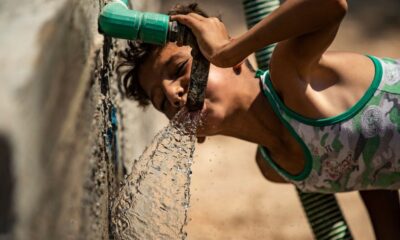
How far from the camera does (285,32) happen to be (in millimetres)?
1053

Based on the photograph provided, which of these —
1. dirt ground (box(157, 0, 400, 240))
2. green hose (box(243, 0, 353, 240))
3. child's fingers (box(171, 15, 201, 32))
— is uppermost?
child's fingers (box(171, 15, 201, 32))

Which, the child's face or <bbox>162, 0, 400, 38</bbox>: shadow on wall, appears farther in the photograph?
<bbox>162, 0, 400, 38</bbox>: shadow on wall

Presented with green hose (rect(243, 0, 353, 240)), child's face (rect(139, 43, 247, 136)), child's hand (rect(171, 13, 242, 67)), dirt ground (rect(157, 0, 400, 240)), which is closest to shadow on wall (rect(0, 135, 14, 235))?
child's hand (rect(171, 13, 242, 67))

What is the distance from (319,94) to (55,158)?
0.55 metres

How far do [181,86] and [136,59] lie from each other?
0.17 m

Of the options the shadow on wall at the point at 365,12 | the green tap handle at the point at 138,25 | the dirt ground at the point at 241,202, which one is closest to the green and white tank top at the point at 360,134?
the green tap handle at the point at 138,25

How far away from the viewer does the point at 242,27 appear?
8.05ft

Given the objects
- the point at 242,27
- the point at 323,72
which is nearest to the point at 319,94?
the point at 323,72

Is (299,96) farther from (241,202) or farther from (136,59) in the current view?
(241,202)

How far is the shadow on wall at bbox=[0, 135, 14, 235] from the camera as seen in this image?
633 mm

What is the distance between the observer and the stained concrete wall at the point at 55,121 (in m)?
0.65

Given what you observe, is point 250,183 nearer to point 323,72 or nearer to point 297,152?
point 297,152

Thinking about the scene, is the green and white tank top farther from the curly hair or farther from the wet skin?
the curly hair

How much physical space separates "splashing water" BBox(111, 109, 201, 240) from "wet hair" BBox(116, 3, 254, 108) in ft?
0.44
